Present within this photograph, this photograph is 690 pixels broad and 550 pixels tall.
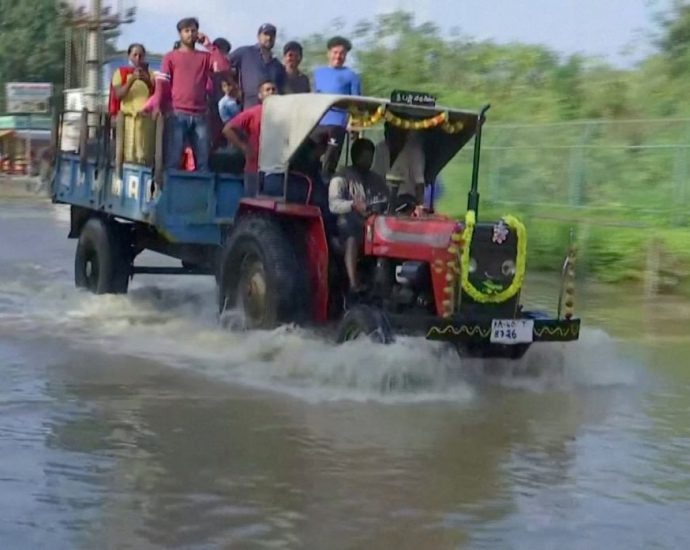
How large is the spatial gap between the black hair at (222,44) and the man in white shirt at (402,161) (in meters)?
2.80

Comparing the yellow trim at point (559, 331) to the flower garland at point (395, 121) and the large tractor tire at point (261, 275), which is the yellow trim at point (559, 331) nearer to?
the large tractor tire at point (261, 275)

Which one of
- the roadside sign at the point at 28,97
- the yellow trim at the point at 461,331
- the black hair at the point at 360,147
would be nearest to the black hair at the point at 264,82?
the black hair at the point at 360,147

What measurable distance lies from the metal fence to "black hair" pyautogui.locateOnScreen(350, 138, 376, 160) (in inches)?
326

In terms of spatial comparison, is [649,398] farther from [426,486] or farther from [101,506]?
[101,506]

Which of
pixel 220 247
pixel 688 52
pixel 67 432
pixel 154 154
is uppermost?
pixel 688 52

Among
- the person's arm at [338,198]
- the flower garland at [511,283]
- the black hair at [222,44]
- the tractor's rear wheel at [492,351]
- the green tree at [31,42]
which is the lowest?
the tractor's rear wheel at [492,351]

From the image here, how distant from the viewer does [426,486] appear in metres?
6.55

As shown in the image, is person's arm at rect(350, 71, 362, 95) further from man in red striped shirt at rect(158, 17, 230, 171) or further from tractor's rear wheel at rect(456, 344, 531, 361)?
tractor's rear wheel at rect(456, 344, 531, 361)

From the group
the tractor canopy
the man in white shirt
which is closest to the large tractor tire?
the tractor canopy

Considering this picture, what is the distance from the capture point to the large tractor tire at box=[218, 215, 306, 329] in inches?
383

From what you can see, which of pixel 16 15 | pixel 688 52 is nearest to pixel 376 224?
pixel 688 52

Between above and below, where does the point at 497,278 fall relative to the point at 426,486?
above

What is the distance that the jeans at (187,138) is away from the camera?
11539 mm

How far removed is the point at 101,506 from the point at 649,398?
437cm
